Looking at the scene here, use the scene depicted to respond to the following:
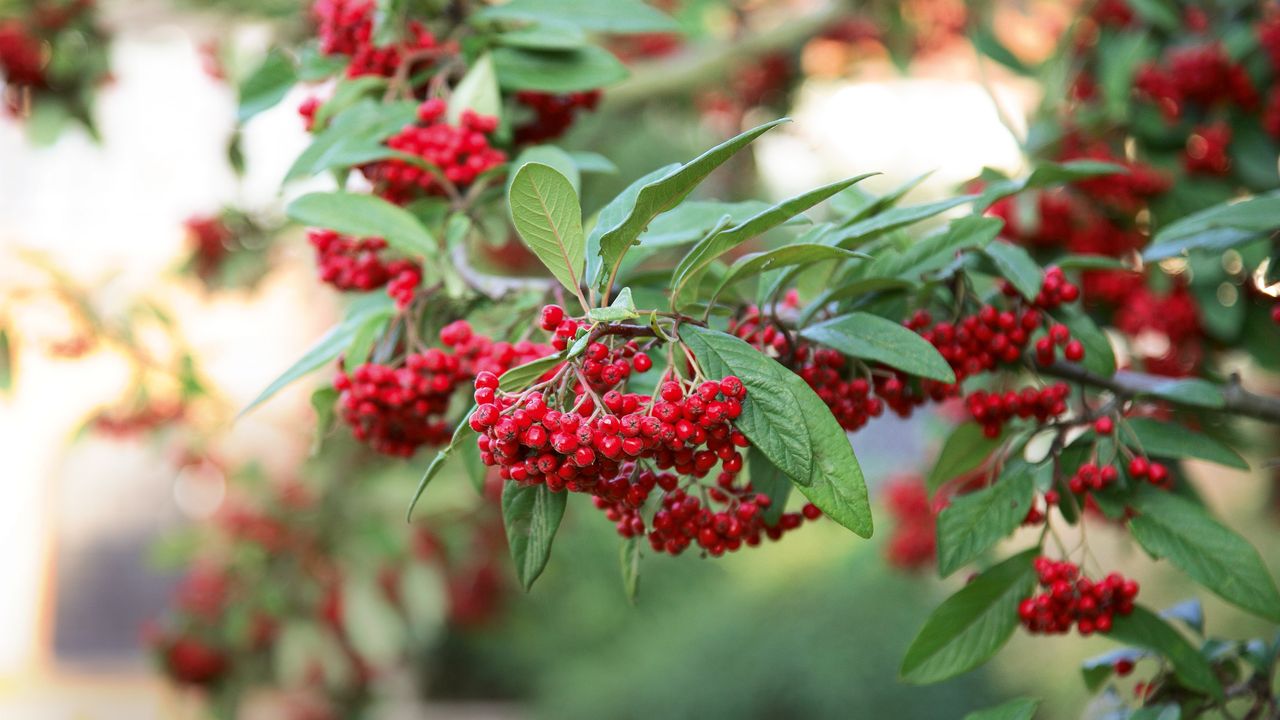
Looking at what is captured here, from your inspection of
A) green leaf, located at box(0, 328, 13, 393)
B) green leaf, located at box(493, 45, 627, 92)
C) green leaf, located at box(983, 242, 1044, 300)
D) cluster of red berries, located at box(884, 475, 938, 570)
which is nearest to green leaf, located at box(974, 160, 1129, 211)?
green leaf, located at box(983, 242, 1044, 300)

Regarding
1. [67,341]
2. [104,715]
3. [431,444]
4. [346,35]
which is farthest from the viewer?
[104,715]

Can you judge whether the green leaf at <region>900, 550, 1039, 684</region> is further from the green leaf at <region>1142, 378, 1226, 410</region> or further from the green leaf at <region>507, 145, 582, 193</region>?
the green leaf at <region>507, 145, 582, 193</region>

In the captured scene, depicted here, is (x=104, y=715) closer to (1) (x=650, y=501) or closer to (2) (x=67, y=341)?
(2) (x=67, y=341)

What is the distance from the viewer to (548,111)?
1.18 metres

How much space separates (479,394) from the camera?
671 mm

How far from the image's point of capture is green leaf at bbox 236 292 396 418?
84 cm

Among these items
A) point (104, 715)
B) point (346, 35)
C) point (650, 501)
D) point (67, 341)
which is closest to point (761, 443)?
point (650, 501)

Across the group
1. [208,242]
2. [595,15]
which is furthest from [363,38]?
[208,242]

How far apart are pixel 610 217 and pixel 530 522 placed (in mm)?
217

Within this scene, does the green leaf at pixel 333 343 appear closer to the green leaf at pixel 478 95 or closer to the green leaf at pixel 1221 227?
the green leaf at pixel 478 95

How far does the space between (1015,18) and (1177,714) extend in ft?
10.4

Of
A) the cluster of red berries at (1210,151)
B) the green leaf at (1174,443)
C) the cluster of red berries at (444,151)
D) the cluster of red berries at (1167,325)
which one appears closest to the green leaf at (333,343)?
the cluster of red berries at (444,151)

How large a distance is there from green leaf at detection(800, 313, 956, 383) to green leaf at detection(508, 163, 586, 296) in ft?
0.64

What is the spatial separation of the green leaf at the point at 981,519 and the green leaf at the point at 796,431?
22cm
